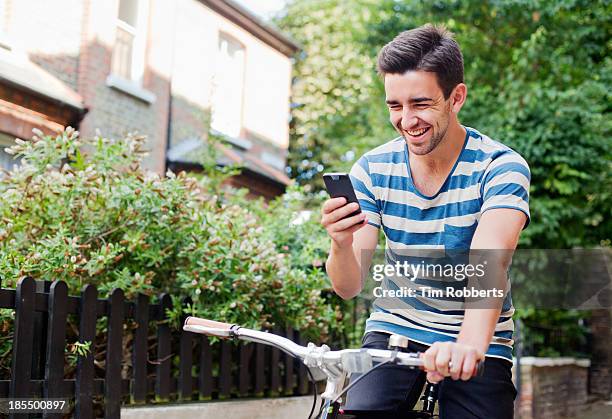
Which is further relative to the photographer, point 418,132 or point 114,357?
point 114,357

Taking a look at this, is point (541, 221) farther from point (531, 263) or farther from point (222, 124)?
point (222, 124)

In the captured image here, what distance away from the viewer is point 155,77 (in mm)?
12633

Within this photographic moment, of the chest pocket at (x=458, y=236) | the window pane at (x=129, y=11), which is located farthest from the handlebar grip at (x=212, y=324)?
the window pane at (x=129, y=11)

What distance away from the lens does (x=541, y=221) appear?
39.3 ft

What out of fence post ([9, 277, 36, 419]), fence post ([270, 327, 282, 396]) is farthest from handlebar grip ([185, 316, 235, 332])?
fence post ([270, 327, 282, 396])

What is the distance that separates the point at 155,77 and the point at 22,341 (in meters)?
8.98

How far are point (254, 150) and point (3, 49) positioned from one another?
6.77 m

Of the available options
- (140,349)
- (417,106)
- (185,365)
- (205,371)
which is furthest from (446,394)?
(205,371)

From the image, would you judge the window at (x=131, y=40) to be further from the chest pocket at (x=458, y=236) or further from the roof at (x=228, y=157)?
the chest pocket at (x=458, y=236)

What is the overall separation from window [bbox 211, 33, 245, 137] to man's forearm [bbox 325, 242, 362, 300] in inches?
485

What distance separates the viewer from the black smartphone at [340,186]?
219 cm

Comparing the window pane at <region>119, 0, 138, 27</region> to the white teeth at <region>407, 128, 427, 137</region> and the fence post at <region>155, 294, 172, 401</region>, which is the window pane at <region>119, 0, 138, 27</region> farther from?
the white teeth at <region>407, 128, 427, 137</region>

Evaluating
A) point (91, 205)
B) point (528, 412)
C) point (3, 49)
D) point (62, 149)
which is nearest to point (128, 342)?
point (91, 205)

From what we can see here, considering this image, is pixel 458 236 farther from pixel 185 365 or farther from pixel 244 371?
pixel 244 371
